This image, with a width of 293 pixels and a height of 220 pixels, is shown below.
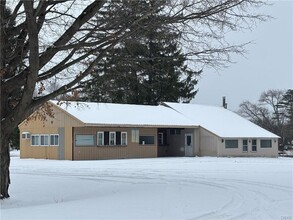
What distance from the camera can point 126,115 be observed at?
146 feet

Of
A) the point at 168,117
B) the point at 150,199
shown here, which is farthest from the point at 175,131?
the point at 150,199

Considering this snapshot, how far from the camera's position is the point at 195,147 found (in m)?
46.8

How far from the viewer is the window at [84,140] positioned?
131 ft

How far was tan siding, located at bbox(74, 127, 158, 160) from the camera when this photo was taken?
131 feet

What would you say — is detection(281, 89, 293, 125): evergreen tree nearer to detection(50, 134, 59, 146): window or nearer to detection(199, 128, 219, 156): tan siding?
detection(199, 128, 219, 156): tan siding

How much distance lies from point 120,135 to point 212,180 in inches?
934

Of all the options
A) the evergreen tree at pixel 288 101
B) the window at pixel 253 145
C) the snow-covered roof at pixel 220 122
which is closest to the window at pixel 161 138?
the snow-covered roof at pixel 220 122

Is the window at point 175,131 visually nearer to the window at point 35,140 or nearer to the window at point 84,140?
the window at point 84,140

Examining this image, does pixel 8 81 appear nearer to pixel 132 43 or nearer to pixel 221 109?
pixel 132 43

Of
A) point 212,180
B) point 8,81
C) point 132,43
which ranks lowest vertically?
point 212,180

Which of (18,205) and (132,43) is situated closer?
(18,205)

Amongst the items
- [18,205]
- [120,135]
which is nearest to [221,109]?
[120,135]

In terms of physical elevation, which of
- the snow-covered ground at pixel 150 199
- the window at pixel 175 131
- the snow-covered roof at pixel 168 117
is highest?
the snow-covered roof at pixel 168 117

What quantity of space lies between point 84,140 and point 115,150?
3.10m
